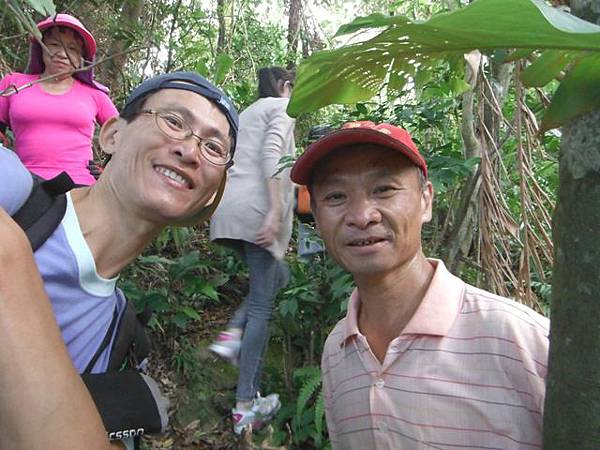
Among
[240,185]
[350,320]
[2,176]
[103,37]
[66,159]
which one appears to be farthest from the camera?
[103,37]

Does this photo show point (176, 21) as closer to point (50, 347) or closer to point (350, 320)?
point (350, 320)

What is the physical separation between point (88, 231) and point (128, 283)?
2677mm

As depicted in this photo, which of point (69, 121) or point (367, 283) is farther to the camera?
point (69, 121)

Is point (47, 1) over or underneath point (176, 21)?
underneath

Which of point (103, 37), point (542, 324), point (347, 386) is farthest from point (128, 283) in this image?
point (542, 324)

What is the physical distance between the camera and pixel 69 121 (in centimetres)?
304

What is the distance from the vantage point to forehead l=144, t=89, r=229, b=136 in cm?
160

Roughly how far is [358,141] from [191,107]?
0.48 m

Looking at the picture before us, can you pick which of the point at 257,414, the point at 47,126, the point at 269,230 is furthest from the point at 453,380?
the point at 47,126

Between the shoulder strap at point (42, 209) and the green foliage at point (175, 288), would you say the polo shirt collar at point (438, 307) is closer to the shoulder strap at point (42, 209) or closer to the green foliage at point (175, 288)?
the shoulder strap at point (42, 209)

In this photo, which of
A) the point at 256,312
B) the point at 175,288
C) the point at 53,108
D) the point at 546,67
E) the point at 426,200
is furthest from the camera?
the point at 175,288

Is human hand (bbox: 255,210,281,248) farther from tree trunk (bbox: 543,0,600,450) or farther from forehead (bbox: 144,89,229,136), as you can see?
tree trunk (bbox: 543,0,600,450)

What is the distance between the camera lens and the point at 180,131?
5.18 ft

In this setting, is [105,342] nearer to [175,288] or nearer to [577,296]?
[577,296]
